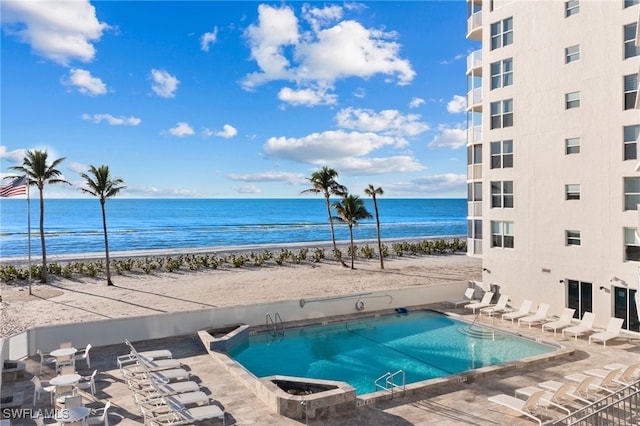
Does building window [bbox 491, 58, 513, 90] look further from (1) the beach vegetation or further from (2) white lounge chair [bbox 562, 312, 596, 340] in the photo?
(1) the beach vegetation

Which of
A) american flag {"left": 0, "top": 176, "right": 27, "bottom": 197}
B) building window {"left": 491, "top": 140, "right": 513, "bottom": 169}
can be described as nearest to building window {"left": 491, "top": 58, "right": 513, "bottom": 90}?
building window {"left": 491, "top": 140, "right": 513, "bottom": 169}

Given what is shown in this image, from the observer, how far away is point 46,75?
56.7 metres

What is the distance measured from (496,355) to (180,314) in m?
12.0

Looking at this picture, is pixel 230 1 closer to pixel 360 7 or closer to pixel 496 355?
pixel 360 7

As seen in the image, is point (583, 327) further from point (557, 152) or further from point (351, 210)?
point (351, 210)

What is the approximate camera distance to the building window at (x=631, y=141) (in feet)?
56.1

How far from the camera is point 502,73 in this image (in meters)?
22.2

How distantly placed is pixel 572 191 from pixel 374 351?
1085cm

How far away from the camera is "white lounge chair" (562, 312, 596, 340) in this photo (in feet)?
56.8

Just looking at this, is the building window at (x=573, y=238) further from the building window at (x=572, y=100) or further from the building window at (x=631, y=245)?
the building window at (x=572, y=100)

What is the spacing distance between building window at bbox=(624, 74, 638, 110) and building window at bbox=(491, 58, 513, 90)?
17.3 ft

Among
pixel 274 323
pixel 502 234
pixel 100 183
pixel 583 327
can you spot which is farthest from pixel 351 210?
pixel 583 327

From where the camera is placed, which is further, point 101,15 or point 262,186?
point 262,186

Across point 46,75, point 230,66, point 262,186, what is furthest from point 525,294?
point 262,186
